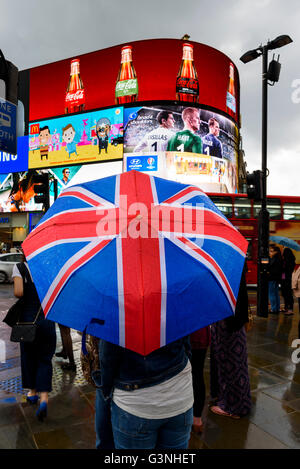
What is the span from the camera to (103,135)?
30344 mm

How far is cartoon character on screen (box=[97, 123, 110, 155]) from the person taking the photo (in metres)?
30.1

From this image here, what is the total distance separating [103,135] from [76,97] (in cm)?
637

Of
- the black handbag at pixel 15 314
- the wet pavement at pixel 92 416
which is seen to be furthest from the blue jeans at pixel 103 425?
the black handbag at pixel 15 314

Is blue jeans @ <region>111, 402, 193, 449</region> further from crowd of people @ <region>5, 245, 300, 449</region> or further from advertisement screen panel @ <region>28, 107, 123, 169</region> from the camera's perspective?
advertisement screen panel @ <region>28, 107, 123, 169</region>

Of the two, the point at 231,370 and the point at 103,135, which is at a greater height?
the point at 103,135

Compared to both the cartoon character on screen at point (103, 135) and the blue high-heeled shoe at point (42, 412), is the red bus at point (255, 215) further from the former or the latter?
the cartoon character on screen at point (103, 135)

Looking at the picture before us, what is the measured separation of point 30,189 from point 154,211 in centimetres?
3425

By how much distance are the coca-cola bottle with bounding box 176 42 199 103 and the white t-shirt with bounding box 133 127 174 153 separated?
3594 mm

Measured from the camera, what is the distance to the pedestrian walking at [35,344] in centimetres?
359

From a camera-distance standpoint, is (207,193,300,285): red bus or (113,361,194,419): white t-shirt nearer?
(113,361,194,419): white t-shirt

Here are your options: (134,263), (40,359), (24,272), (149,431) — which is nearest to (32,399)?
(40,359)

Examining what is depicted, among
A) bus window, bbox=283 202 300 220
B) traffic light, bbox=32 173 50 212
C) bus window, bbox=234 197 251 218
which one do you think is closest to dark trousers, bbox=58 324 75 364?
traffic light, bbox=32 173 50 212

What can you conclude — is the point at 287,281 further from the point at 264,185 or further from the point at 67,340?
the point at 67,340

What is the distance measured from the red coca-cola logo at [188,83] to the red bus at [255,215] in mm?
18988
